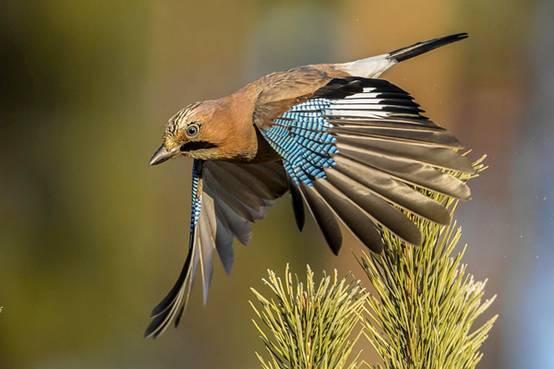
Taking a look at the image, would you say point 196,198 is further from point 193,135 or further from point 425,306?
point 425,306

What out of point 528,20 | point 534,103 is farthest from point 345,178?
point 528,20

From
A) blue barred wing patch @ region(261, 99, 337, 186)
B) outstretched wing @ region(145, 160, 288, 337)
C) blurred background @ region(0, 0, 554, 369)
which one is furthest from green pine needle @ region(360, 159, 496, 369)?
blurred background @ region(0, 0, 554, 369)

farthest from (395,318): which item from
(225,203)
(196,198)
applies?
(225,203)

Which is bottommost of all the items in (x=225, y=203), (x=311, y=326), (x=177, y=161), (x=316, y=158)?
(x=177, y=161)

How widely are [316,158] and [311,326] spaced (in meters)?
0.66

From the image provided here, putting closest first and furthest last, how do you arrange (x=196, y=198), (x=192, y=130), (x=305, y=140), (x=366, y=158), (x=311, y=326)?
(x=311, y=326), (x=366, y=158), (x=305, y=140), (x=196, y=198), (x=192, y=130)

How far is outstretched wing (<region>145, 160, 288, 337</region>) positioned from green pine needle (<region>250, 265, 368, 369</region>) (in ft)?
2.75

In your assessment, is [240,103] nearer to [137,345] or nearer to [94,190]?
[137,345]

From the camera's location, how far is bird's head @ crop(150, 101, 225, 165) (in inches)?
102

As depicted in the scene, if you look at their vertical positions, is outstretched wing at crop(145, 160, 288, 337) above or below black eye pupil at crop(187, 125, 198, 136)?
below

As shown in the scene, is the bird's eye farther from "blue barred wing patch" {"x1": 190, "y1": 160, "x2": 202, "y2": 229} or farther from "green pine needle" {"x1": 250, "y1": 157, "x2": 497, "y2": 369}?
"green pine needle" {"x1": 250, "y1": 157, "x2": 497, "y2": 369}

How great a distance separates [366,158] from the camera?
193cm

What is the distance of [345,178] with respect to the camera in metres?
1.92

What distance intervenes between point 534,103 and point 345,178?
354 cm
